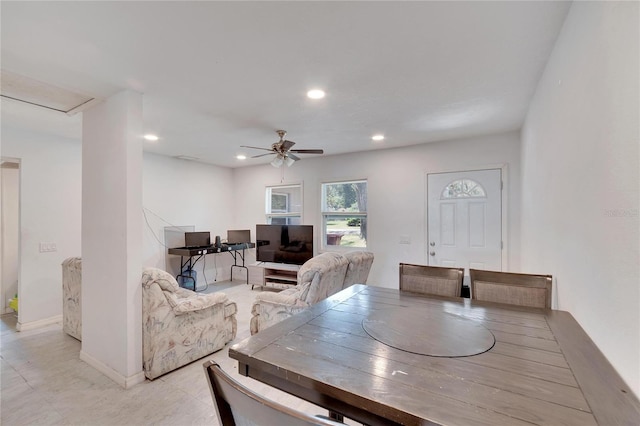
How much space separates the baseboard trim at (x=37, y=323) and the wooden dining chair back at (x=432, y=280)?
449 cm

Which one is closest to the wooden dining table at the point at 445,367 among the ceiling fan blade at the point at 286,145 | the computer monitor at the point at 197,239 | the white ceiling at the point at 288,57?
the white ceiling at the point at 288,57

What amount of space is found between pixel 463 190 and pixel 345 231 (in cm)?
204

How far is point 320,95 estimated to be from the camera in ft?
8.45

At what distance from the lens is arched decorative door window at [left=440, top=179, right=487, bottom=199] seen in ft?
12.9

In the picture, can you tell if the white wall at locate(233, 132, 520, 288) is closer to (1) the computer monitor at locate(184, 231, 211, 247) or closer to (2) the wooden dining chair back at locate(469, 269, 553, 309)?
(1) the computer monitor at locate(184, 231, 211, 247)

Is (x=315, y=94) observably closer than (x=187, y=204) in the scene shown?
Yes

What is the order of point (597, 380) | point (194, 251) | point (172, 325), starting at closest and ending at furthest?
point (597, 380) < point (172, 325) < point (194, 251)

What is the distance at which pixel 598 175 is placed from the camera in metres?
1.17

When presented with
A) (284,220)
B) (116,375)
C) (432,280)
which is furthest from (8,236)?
(432,280)

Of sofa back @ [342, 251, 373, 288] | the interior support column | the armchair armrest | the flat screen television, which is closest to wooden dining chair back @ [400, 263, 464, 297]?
sofa back @ [342, 251, 373, 288]

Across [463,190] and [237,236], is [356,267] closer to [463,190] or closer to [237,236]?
[463,190]

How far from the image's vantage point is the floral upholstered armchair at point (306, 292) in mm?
2814

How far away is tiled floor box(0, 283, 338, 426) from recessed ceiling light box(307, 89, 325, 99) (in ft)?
8.42

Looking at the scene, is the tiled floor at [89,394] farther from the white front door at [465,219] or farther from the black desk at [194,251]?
the white front door at [465,219]
